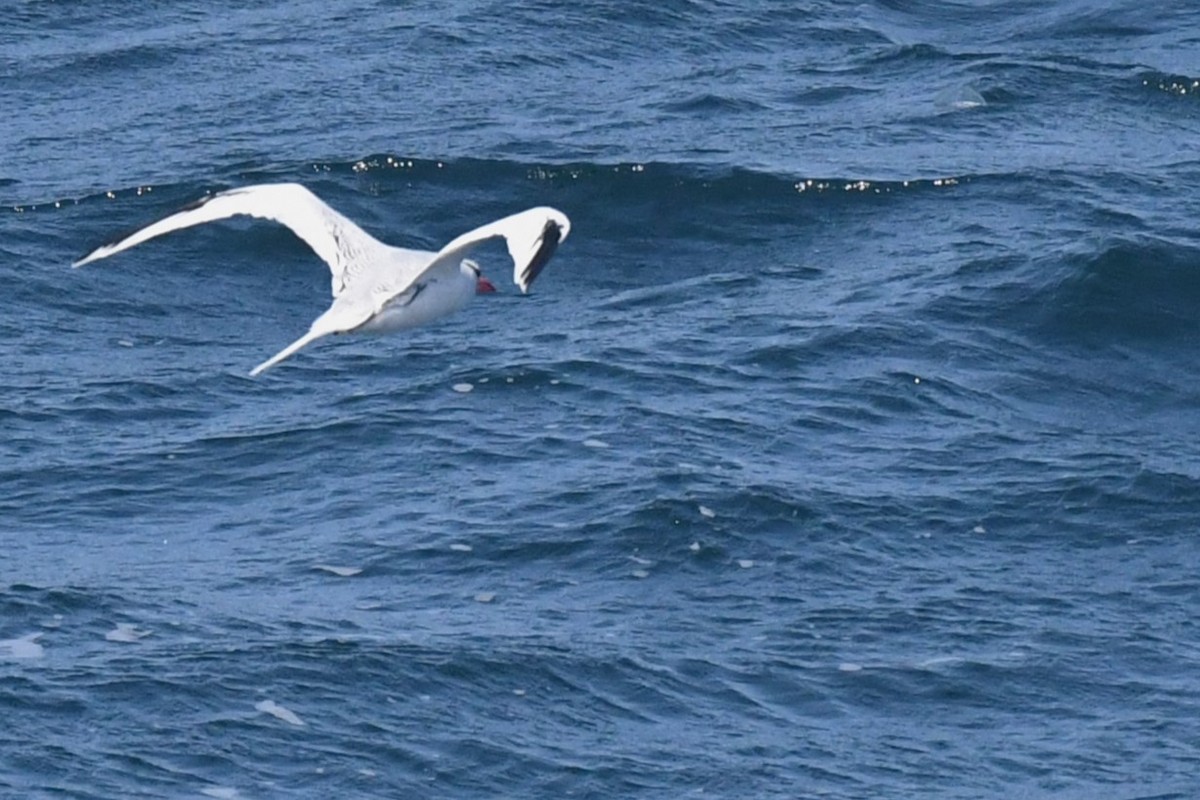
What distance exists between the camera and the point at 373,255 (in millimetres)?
18891

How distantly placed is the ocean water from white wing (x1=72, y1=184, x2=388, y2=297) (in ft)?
10.3

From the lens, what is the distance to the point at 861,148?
3019cm

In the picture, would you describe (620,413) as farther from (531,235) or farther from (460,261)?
(531,235)

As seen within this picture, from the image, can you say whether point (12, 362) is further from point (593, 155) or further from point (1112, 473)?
point (1112, 473)

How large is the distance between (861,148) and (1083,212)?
106 inches

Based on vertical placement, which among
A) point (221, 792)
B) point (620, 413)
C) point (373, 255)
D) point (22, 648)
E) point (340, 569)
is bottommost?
point (221, 792)

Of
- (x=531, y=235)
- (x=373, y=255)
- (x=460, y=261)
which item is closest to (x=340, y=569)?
(x=373, y=255)

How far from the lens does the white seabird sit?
17047 mm

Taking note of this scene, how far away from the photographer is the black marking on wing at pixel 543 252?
16572 millimetres

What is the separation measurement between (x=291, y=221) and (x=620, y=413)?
6055mm

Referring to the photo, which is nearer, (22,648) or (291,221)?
(291,221)

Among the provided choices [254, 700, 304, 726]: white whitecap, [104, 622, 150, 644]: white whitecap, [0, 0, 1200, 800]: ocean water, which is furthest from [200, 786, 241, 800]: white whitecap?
[104, 622, 150, 644]: white whitecap

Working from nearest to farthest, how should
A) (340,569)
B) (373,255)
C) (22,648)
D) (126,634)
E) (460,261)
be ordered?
1. (460,261)
2. (373,255)
3. (22,648)
4. (126,634)
5. (340,569)

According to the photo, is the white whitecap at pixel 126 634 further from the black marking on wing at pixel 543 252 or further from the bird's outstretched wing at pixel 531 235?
the black marking on wing at pixel 543 252
